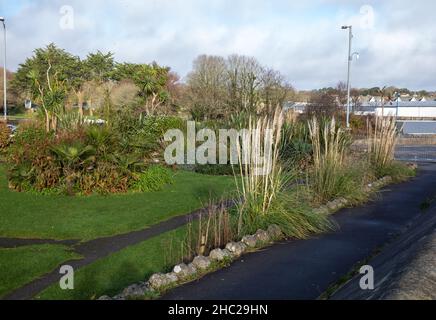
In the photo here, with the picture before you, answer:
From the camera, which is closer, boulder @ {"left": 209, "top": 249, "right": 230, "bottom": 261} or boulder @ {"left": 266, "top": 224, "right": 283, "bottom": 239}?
boulder @ {"left": 209, "top": 249, "right": 230, "bottom": 261}

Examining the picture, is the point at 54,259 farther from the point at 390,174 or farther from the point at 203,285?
the point at 390,174

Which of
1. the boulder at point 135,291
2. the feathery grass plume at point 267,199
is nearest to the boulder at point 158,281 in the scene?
the boulder at point 135,291

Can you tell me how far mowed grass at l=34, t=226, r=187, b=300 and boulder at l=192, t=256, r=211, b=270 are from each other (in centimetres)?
34

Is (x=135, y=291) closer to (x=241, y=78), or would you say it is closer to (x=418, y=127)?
(x=241, y=78)

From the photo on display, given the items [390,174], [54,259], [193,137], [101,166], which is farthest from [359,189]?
[193,137]

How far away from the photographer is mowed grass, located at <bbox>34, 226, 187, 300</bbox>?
588cm

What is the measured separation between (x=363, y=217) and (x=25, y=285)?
7510mm

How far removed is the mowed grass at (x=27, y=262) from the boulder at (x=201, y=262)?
6.36 feet

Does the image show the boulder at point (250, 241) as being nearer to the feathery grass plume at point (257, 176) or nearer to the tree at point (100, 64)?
the feathery grass plume at point (257, 176)

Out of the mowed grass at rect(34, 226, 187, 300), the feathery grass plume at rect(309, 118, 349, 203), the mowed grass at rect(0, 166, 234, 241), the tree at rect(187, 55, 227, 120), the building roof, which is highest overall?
the tree at rect(187, 55, 227, 120)

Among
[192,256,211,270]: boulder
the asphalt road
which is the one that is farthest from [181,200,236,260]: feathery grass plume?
the asphalt road

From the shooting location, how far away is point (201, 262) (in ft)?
22.5

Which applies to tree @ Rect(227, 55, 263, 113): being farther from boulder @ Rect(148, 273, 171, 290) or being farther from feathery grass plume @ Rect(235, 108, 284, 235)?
boulder @ Rect(148, 273, 171, 290)
